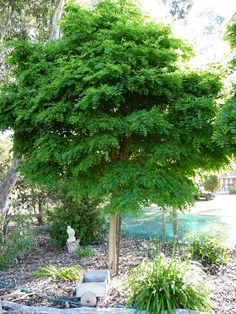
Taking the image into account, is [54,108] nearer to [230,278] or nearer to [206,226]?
[230,278]

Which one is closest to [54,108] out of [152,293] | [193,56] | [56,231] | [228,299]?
[193,56]

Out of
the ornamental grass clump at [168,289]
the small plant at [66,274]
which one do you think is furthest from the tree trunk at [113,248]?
the ornamental grass clump at [168,289]

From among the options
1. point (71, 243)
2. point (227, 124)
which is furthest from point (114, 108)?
point (71, 243)

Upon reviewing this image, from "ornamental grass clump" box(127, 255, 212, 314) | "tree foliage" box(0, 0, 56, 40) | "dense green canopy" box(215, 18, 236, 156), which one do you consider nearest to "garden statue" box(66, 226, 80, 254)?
"ornamental grass clump" box(127, 255, 212, 314)

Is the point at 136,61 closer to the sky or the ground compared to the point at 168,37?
closer to the ground

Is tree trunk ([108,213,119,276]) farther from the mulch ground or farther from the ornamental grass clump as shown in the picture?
the ornamental grass clump

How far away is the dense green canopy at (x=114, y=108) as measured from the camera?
329 centimetres

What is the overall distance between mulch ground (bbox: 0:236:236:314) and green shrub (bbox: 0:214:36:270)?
0.15 metres

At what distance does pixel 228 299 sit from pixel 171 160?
1.58m

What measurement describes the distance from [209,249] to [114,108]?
278 cm

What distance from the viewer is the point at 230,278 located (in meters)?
4.57

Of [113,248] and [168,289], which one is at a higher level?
[113,248]

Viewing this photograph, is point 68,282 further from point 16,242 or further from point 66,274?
point 16,242

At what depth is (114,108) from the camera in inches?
141
